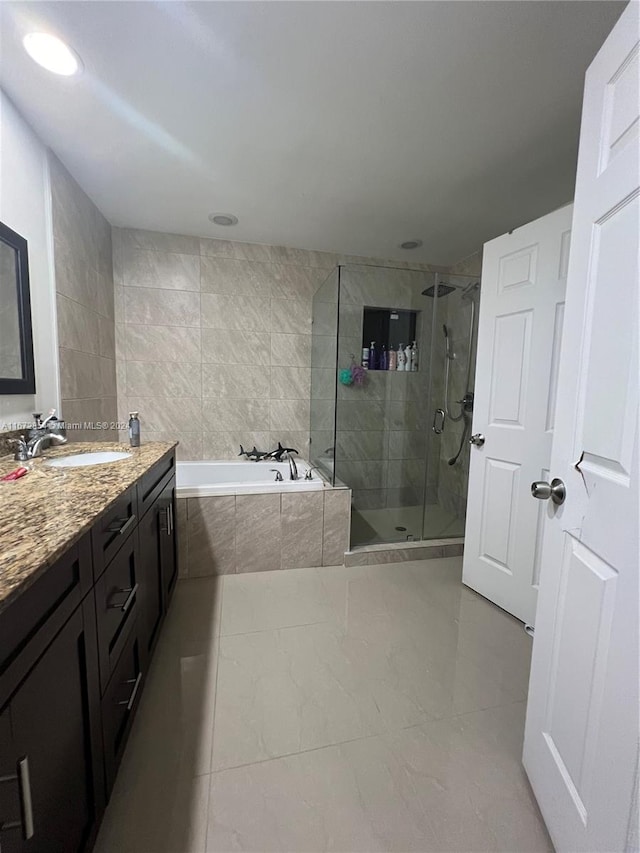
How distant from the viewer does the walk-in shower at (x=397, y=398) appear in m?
2.84

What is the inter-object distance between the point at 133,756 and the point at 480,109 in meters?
2.79

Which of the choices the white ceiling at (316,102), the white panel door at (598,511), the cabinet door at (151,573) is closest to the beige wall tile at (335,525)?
the cabinet door at (151,573)

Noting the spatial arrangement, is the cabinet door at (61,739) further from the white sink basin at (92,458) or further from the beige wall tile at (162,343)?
the beige wall tile at (162,343)

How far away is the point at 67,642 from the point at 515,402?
199cm

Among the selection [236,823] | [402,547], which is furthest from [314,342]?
[236,823]

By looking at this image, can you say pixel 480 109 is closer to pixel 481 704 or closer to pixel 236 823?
A: pixel 481 704

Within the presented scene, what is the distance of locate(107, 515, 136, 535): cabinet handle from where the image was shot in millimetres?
979

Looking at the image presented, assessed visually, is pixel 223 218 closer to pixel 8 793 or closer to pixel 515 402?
pixel 515 402

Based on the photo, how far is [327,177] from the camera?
196 cm

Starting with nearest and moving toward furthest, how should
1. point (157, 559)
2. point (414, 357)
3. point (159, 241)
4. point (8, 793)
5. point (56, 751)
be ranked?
point (8, 793) → point (56, 751) → point (157, 559) → point (159, 241) → point (414, 357)

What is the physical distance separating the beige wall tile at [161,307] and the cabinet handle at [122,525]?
7.02ft

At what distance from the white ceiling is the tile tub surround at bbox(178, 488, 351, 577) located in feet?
6.33

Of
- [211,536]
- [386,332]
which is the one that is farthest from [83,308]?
[386,332]

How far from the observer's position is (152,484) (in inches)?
57.0
